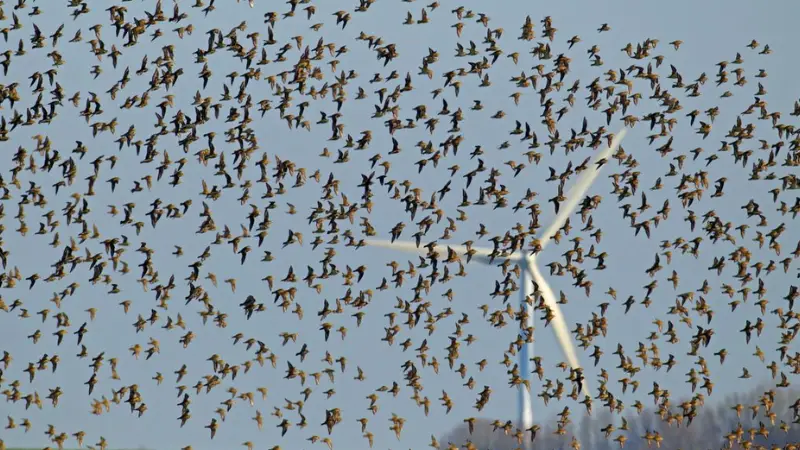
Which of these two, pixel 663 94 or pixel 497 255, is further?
pixel 497 255

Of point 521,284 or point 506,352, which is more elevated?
point 521,284

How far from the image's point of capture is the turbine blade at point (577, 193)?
98750 mm

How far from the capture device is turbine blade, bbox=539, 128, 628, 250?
3888 inches

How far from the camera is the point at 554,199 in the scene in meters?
92.5

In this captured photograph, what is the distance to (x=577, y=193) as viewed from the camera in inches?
3957

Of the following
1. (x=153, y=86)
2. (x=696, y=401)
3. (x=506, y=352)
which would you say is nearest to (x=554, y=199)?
(x=506, y=352)

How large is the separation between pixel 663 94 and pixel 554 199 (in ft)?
26.3

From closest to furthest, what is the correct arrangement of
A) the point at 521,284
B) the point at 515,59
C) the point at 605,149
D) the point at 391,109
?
the point at 515,59 < the point at 391,109 < the point at 605,149 < the point at 521,284

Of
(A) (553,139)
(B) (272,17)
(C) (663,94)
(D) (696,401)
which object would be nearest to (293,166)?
(B) (272,17)

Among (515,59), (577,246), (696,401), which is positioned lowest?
(696,401)

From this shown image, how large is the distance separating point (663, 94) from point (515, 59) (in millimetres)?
8152

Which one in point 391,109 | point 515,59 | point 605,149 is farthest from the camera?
point 605,149

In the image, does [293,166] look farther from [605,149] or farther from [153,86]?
[605,149]

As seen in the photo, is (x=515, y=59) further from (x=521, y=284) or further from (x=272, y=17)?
(x=521, y=284)
